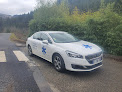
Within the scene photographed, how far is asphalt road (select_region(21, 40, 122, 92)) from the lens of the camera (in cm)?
348

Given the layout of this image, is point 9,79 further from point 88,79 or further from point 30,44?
point 30,44

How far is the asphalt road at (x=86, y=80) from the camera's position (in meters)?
3.48

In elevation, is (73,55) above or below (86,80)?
above

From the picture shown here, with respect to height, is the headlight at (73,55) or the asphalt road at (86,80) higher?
the headlight at (73,55)

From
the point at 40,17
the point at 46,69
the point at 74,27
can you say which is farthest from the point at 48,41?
Result: the point at 40,17

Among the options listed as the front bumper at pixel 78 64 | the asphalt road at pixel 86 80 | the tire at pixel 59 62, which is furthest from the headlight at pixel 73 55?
the asphalt road at pixel 86 80

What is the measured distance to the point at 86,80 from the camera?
4.02 metres

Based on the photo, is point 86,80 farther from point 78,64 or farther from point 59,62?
point 59,62

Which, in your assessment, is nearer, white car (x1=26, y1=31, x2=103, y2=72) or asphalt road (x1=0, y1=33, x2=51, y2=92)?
asphalt road (x1=0, y1=33, x2=51, y2=92)

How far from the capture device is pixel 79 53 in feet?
13.6

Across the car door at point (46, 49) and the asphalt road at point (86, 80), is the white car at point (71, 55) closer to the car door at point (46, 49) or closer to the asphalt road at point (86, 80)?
the car door at point (46, 49)

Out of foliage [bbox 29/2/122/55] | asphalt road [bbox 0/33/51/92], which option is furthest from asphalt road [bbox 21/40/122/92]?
foliage [bbox 29/2/122/55]

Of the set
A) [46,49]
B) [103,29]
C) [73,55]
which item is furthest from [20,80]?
[103,29]

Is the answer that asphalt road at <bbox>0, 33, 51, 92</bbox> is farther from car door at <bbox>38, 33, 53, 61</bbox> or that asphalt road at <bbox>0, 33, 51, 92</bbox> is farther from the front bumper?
the front bumper
